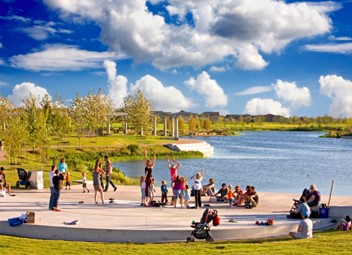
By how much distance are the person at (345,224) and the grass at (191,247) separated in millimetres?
1409

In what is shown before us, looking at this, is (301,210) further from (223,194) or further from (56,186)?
(56,186)

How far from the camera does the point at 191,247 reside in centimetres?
1528

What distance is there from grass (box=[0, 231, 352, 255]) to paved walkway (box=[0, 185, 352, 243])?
0.60 m

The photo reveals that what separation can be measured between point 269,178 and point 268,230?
2930 cm

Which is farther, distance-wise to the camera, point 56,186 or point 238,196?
point 238,196

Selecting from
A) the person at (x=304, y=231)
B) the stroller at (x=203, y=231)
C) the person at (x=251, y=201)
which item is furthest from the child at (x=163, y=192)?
the person at (x=304, y=231)

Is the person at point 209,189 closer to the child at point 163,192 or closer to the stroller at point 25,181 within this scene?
the child at point 163,192

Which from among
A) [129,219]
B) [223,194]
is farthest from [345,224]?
[129,219]

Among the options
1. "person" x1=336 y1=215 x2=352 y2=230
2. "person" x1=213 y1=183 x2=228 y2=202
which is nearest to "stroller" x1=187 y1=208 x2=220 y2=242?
"person" x1=336 y1=215 x2=352 y2=230

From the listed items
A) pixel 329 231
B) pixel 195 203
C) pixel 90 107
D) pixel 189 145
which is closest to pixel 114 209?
pixel 195 203

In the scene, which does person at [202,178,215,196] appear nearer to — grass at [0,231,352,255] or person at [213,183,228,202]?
person at [213,183,228,202]

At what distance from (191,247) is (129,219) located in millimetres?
4209

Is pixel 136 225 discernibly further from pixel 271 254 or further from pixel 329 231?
pixel 329 231

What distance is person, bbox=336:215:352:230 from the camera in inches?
707
